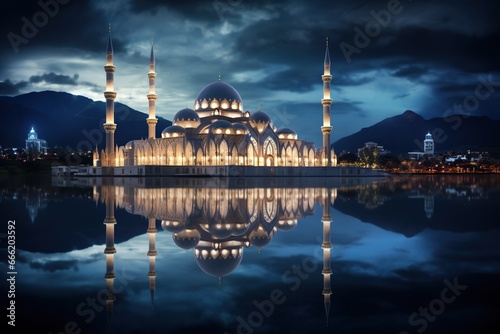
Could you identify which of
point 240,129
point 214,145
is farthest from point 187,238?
point 240,129

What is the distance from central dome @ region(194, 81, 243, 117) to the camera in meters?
54.7

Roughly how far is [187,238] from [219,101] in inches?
1874

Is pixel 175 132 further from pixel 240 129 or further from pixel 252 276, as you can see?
pixel 252 276

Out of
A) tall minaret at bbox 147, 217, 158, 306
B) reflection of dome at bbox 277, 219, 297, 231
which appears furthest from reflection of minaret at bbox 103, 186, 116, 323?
reflection of dome at bbox 277, 219, 297, 231

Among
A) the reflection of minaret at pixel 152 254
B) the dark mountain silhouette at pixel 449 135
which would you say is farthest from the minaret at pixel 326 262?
the dark mountain silhouette at pixel 449 135

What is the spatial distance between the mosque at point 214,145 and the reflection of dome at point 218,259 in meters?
35.4

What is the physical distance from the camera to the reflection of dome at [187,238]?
7.62 meters

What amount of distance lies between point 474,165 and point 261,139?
6338 cm

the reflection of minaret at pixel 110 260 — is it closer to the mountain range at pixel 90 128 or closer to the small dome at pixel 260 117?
the small dome at pixel 260 117

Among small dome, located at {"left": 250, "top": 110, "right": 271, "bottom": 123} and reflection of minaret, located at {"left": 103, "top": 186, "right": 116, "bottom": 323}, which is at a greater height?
small dome, located at {"left": 250, "top": 110, "right": 271, "bottom": 123}

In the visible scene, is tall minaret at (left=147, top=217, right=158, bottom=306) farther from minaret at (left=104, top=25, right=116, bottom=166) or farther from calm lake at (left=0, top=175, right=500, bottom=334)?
minaret at (left=104, top=25, right=116, bottom=166)

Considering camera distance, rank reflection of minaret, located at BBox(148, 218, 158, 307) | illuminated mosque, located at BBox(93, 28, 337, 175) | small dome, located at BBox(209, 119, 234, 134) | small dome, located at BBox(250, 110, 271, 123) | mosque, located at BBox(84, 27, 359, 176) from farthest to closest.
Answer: small dome, located at BBox(250, 110, 271, 123)
small dome, located at BBox(209, 119, 234, 134)
illuminated mosque, located at BBox(93, 28, 337, 175)
mosque, located at BBox(84, 27, 359, 176)
reflection of minaret, located at BBox(148, 218, 158, 307)

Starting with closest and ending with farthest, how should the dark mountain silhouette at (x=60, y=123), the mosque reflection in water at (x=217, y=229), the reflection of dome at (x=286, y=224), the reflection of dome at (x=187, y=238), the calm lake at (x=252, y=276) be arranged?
1. the calm lake at (x=252, y=276)
2. the mosque reflection in water at (x=217, y=229)
3. the reflection of dome at (x=187, y=238)
4. the reflection of dome at (x=286, y=224)
5. the dark mountain silhouette at (x=60, y=123)

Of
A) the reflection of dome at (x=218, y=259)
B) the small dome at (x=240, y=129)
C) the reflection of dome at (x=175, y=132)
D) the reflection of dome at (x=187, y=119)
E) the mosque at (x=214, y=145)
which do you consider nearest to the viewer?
the reflection of dome at (x=218, y=259)
